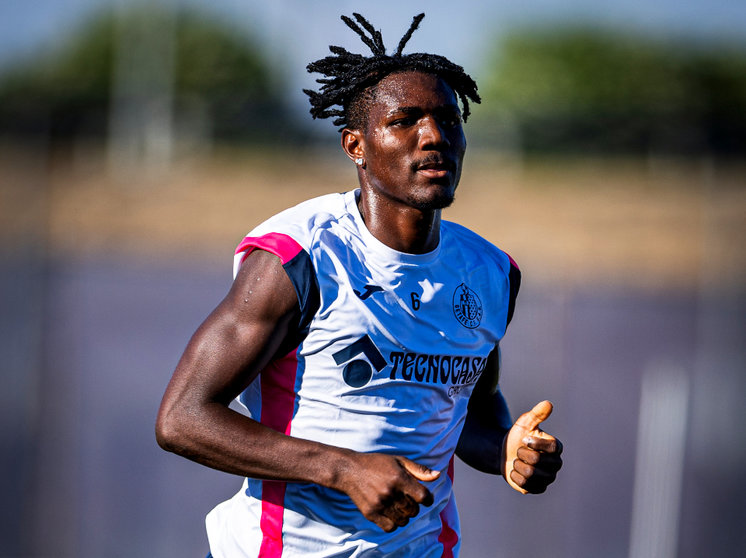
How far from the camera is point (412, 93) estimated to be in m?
3.26

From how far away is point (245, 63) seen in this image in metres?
36.1

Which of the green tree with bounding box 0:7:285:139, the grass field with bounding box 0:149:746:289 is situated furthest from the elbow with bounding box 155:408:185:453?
the green tree with bounding box 0:7:285:139

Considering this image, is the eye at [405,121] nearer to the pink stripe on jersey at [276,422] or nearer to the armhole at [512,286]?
the armhole at [512,286]

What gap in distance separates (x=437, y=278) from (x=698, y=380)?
5846 millimetres

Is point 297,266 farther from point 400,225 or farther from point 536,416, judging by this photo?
point 536,416

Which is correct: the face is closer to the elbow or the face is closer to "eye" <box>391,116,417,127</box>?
"eye" <box>391,116,417,127</box>

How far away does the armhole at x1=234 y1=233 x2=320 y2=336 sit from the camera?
9.58 ft

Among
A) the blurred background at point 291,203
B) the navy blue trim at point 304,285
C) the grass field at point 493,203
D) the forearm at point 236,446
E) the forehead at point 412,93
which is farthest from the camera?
the grass field at point 493,203

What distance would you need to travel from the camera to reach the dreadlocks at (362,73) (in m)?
3.37

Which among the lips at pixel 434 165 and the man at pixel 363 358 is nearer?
the man at pixel 363 358

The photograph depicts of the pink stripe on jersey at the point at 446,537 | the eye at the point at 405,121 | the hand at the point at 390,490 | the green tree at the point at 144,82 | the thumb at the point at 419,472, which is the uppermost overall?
the green tree at the point at 144,82

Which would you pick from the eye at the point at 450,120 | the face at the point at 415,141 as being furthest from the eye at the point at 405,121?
the eye at the point at 450,120

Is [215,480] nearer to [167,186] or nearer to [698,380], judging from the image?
[698,380]

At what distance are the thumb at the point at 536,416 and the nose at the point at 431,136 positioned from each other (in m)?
0.91
